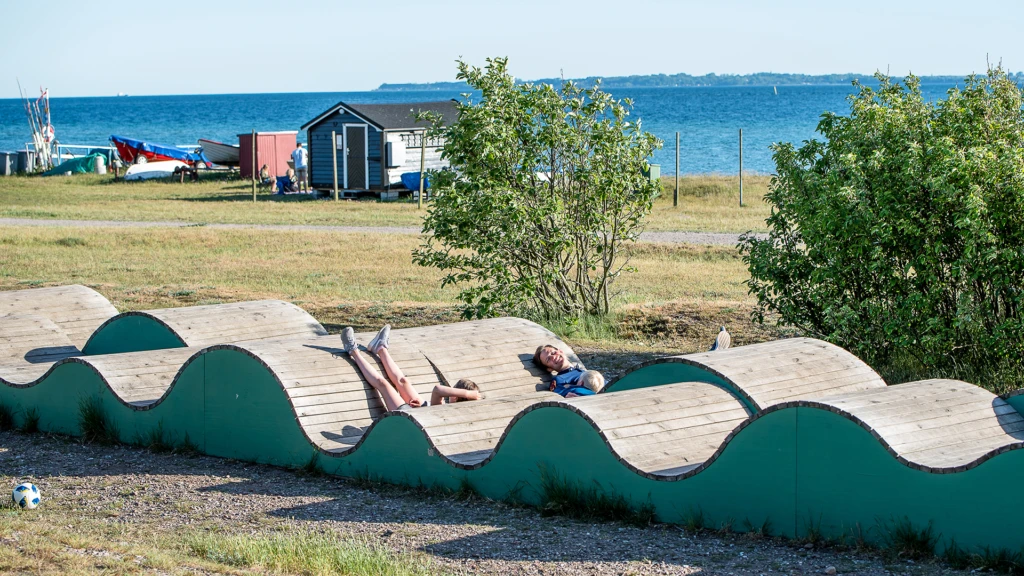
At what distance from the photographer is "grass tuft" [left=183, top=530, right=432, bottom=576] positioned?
5074 mm

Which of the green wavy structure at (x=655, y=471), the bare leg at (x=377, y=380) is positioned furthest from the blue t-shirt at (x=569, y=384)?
the bare leg at (x=377, y=380)

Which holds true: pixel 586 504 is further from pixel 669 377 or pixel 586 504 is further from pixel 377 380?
pixel 377 380

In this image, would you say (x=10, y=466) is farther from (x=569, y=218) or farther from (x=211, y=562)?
(x=569, y=218)

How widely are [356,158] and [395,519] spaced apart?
26.6 metres

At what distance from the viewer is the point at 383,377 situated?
321 inches

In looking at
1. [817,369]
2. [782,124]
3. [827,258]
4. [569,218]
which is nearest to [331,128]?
[569,218]

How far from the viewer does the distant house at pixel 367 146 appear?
31531mm

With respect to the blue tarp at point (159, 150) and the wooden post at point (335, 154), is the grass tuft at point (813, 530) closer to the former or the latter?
the wooden post at point (335, 154)

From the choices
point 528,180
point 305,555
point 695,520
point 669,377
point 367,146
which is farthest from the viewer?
point 367,146

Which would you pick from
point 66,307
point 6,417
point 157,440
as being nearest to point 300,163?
point 66,307

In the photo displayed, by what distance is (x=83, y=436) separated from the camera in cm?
851

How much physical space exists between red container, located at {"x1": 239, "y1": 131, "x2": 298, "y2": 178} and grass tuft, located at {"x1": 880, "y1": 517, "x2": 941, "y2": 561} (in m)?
34.8

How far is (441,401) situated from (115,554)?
320 centimetres

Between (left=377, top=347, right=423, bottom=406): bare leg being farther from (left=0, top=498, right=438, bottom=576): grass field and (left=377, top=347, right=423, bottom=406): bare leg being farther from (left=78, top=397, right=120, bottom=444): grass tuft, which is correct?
(left=0, top=498, right=438, bottom=576): grass field
